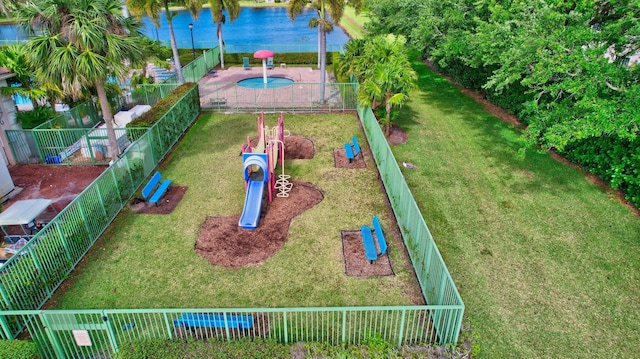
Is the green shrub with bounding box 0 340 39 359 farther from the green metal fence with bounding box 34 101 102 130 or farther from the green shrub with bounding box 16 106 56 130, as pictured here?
the green shrub with bounding box 16 106 56 130

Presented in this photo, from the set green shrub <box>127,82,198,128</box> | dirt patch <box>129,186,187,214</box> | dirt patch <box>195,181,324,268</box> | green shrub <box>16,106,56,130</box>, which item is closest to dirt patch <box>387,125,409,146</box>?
dirt patch <box>195,181,324,268</box>

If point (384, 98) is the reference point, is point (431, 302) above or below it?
Answer: below

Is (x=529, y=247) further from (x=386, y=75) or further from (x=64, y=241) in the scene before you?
(x=64, y=241)

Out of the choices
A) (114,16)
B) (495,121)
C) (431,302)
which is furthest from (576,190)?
(114,16)

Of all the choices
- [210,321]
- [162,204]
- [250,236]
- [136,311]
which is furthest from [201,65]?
[136,311]

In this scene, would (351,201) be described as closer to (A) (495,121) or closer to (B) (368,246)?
(B) (368,246)

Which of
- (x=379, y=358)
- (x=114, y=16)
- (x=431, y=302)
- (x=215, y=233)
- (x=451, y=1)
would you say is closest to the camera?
(x=379, y=358)
